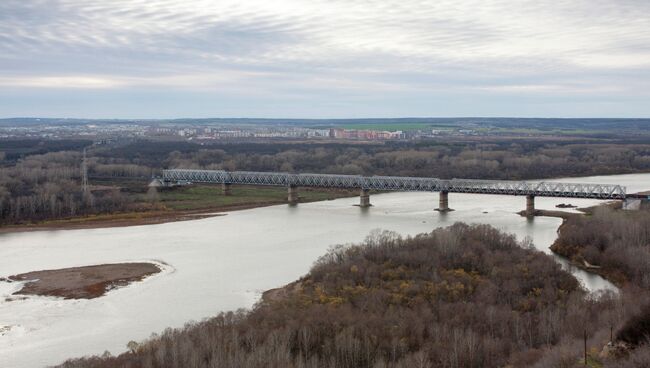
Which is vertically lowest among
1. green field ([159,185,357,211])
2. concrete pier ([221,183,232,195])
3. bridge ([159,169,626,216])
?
green field ([159,185,357,211])

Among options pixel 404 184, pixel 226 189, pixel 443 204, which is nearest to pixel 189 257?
pixel 443 204

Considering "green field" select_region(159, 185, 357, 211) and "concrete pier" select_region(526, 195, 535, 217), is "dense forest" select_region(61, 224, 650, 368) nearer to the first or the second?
"concrete pier" select_region(526, 195, 535, 217)

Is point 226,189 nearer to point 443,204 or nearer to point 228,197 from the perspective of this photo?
point 228,197

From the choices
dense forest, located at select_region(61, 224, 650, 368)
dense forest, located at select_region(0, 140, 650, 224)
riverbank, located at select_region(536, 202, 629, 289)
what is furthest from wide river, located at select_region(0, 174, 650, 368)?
dense forest, located at select_region(0, 140, 650, 224)

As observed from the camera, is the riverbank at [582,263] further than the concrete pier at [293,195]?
No

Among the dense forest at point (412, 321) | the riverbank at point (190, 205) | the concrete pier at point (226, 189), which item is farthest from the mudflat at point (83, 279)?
the concrete pier at point (226, 189)

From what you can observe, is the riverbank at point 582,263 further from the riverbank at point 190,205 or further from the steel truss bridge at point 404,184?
the riverbank at point 190,205

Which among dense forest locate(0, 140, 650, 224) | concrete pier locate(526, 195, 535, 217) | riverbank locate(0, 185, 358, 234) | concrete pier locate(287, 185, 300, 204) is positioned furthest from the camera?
concrete pier locate(287, 185, 300, 204)
